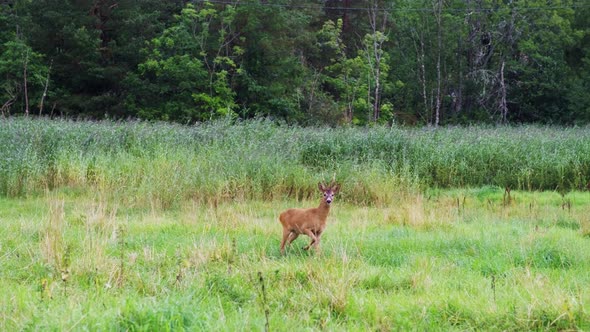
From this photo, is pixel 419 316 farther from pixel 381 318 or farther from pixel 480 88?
pixel 480 88

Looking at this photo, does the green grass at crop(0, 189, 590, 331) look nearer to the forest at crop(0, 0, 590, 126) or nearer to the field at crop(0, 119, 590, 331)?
the field at crop(0, 119, 590, 331)

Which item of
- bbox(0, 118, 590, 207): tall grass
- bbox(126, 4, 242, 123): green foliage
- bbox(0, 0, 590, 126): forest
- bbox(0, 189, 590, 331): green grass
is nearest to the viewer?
bbox(0, 189, 590, 331): green grass

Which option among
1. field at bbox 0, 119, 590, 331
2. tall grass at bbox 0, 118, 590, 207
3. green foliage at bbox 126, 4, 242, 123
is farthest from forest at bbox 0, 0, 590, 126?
field at bbox 0, 119, 590, 331

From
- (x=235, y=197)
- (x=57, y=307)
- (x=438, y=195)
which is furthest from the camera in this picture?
(x=438, y=195)

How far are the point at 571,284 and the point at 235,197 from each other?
24.6ft

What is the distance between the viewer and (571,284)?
5.84 meters

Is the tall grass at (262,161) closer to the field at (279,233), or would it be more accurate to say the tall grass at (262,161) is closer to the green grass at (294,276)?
the field at (279,233)

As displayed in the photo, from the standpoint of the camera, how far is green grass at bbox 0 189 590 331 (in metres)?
4.64

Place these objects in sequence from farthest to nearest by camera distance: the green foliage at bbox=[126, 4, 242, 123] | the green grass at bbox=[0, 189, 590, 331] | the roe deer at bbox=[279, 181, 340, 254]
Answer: the green foliage at bbox=[126, 4, 242, 123]
the roe deer at bbox=[279, 181, 340, 254]
the green grass at bbox=[0, 189, 590, 331]

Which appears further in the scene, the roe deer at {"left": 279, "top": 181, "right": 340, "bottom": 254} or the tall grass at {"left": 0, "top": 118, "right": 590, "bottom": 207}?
the tall grass at {"left": 0, "top": 118, "right": 590, "bottom": 207}

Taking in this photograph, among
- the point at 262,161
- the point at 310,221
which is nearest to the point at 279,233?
the point at 310,221

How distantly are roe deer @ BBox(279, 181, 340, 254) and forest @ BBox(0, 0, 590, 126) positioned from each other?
24.7 meters

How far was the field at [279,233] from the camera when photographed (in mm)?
4832

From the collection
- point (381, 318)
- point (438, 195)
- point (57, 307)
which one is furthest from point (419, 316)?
point (438, 195)
